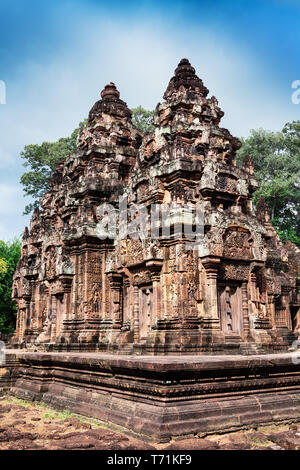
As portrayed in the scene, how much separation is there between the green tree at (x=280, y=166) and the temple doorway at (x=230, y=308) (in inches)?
638

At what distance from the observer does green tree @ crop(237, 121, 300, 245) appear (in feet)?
81.8

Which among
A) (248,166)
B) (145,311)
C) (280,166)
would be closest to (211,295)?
(145,311)

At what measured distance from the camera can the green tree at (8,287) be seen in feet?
83.8

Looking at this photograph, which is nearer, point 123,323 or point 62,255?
point 123,323

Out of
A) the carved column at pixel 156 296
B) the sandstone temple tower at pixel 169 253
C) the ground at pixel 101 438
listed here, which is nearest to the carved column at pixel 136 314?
the sandstone temple tower at pixel 169 253

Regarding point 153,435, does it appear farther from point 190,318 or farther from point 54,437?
point 190,318

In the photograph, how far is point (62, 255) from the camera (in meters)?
12.1

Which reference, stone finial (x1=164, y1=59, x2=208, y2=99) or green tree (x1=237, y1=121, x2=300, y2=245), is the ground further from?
green tree (x1=237, y1=121, x2=300, y2=245)

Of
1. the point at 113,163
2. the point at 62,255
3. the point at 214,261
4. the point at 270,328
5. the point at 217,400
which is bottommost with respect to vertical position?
the point at 217,400

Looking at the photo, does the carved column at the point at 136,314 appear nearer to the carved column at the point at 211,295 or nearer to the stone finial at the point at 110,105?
the carved column at the point at 211,295

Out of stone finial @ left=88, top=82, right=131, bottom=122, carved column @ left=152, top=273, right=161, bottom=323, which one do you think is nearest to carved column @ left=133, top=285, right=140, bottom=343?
carved column @ left=152, top=273, right=161, bottom=323

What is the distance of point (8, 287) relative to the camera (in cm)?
2566
